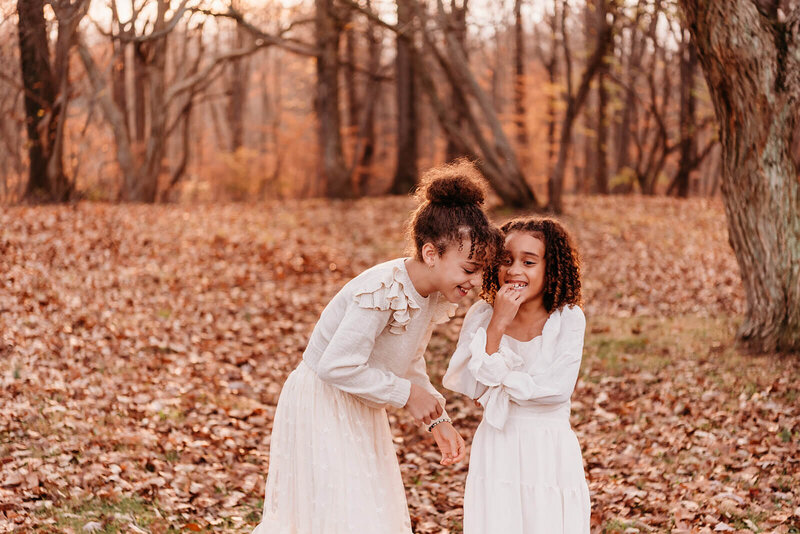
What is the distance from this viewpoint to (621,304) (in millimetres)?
9969

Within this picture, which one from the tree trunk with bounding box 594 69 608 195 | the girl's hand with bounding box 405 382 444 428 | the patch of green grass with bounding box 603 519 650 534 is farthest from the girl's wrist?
the tree trunk with bounding box 594 69 608 195

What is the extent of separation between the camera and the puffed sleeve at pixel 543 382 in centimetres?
299

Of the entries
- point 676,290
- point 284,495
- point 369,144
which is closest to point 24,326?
point 284,495

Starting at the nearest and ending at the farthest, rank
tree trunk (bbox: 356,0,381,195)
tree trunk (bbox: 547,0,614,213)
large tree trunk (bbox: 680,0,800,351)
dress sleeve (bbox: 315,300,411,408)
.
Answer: dress sleeve (bbox: 315,300,411,408) → large tree trunk (bbox: 680,0,800,351) → tree trunk (bbox: 547,0,614,213) → tree trunk (bbox: 356,0,381,195)

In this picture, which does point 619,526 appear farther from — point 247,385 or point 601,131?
point 601,131

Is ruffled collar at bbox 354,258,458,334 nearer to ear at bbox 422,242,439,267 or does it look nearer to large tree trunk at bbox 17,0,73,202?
ear at bbox 422,242,439,267

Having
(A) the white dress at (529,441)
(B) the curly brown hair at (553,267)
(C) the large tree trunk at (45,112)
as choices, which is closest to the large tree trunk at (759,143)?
(B) the curly brown hair at (553,267)

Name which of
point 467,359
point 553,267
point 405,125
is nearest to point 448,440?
point 467,359

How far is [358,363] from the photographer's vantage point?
116 inches

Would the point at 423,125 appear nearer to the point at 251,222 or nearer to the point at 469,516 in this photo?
the point at 251,222

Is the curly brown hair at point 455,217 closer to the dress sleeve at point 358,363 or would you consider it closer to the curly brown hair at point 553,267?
the curly brown hair at point 553,267

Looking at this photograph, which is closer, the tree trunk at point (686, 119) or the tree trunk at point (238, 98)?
the tree trunk at point (686, 119)

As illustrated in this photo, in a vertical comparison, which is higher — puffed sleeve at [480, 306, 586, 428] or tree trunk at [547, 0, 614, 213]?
tree trunk at [547, 0, 614, 213]

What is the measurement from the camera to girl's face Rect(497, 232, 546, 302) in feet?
10.4
